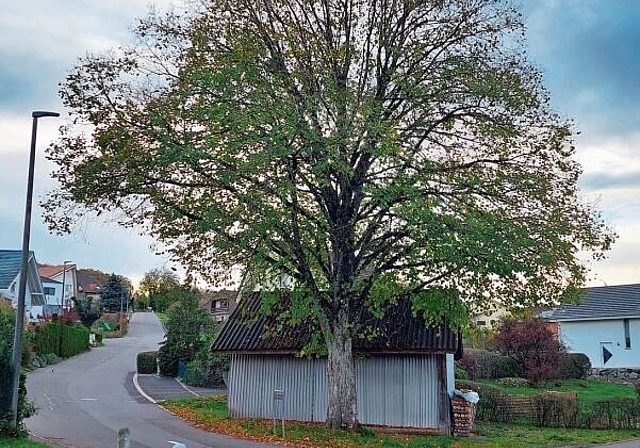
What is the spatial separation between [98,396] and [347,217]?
1537 centimetres

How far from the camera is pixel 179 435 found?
1894 cm

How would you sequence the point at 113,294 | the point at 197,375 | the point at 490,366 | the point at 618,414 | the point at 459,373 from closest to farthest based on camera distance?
1. the point at 618,414
2. the point at 459,373
3. the point at 197,375
4. the point at 490,366
5. the point at 113,294

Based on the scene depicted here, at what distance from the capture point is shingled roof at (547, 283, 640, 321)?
45694mm

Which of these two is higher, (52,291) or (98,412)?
(52,291)

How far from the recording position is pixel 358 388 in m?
22.1

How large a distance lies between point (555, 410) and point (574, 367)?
61.8 feet

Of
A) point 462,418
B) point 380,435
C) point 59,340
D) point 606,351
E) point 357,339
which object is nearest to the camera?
point 380,435

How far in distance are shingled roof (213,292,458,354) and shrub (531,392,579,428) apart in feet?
19.5

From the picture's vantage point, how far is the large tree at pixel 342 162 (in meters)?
16.6

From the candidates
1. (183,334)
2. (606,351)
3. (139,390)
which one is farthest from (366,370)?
(606,351)

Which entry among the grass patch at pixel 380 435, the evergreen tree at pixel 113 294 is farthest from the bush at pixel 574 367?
the evergreen tree at pixel 113 294

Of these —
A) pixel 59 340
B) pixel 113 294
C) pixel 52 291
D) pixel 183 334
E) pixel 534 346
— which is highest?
pixel 113 294

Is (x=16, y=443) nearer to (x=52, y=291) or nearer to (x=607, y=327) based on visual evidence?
(x=607, y=327)

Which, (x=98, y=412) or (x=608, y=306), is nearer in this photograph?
(x=98, y=412)
